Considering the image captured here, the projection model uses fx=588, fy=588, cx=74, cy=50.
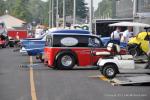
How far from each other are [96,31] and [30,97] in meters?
35.7

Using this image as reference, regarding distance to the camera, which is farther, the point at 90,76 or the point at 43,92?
the point at 90,76

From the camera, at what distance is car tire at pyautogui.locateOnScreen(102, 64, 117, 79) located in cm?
2209

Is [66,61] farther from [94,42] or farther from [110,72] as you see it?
[110,72]

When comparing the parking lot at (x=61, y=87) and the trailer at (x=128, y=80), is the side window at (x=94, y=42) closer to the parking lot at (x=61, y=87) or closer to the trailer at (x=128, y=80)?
the parking lot at (x=61, y=87)

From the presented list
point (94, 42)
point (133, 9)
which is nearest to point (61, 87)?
point (94, 42)

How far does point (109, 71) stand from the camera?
874 inches

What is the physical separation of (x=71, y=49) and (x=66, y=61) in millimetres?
605

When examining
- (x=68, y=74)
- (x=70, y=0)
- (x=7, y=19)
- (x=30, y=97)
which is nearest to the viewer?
(x=30, y=97)

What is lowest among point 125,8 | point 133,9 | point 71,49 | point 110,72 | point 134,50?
point 110,72

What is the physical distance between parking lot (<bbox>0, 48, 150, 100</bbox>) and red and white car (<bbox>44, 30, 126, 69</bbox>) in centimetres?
113

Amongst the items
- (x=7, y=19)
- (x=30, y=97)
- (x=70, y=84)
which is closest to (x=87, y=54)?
(x=70, y=84)

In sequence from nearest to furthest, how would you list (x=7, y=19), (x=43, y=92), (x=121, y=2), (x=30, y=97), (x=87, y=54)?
1. (x=30, y=97)
2. (x=43, y=92)
3. (x=87, y=54)
4. (x=121, y=2)
5. (x=7, y=19)

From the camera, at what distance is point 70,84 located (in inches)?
792

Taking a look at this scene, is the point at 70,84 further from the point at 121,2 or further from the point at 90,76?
the point at 121,2
